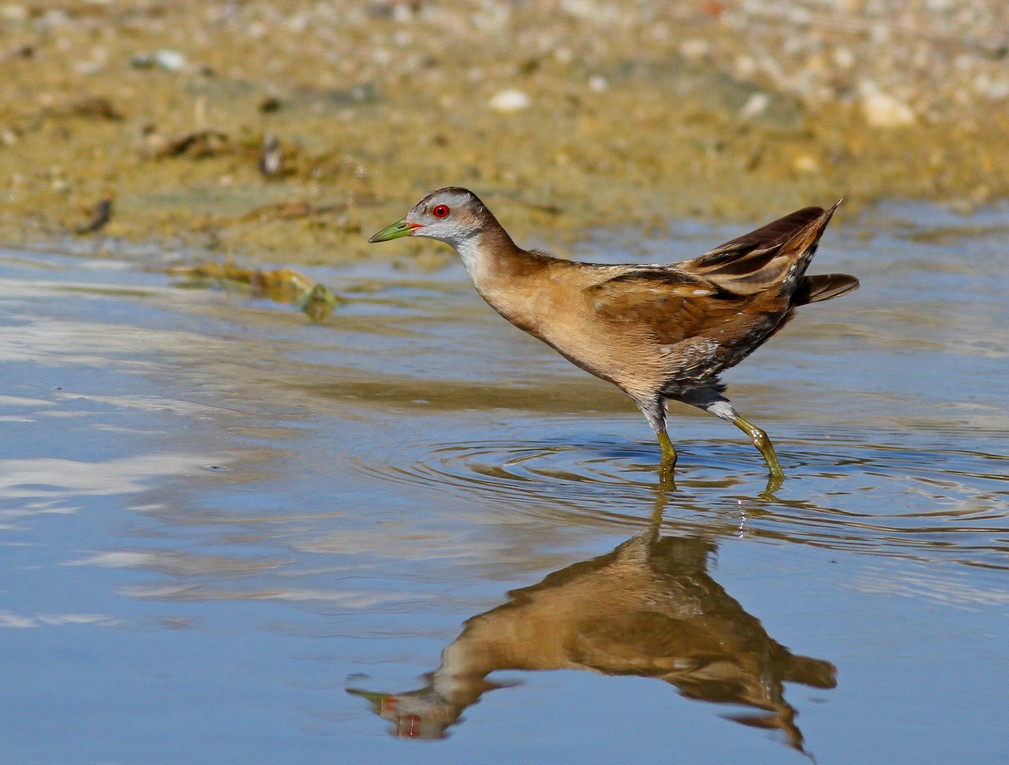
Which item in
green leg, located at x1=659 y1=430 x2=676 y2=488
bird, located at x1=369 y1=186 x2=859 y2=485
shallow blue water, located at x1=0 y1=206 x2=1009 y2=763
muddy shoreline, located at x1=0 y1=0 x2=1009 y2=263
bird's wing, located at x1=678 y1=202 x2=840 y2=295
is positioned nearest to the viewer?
shallow blue water, located at x1=0 y1=206 x2=1009 y2=763

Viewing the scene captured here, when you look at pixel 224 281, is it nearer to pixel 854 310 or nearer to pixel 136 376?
pixel 136 376

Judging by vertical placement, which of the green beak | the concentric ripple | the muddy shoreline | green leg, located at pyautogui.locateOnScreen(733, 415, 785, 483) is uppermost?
the muddy shoreline

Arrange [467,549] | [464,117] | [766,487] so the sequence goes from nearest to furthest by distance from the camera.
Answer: [467,549], [766,487], [464,117]

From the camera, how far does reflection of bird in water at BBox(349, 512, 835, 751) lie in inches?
126

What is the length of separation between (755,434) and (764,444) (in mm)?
71

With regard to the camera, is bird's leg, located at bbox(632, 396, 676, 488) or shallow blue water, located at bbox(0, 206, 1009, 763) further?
bird's leg, located at bbox(632, 396, 676, 488)

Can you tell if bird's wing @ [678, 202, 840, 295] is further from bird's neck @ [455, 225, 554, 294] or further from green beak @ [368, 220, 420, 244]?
green beak @ [368, 220, 420, 244]

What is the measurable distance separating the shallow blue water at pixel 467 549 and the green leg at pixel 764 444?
0.11 m

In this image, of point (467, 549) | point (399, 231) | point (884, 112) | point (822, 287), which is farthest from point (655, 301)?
point (884, 112)

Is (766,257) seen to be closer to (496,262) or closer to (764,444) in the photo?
(764,444)

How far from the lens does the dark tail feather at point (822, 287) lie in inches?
231

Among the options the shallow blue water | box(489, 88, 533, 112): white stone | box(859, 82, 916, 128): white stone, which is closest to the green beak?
the shallow blue water

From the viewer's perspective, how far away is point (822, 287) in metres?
5.90

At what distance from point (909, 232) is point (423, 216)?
5.76 metres
